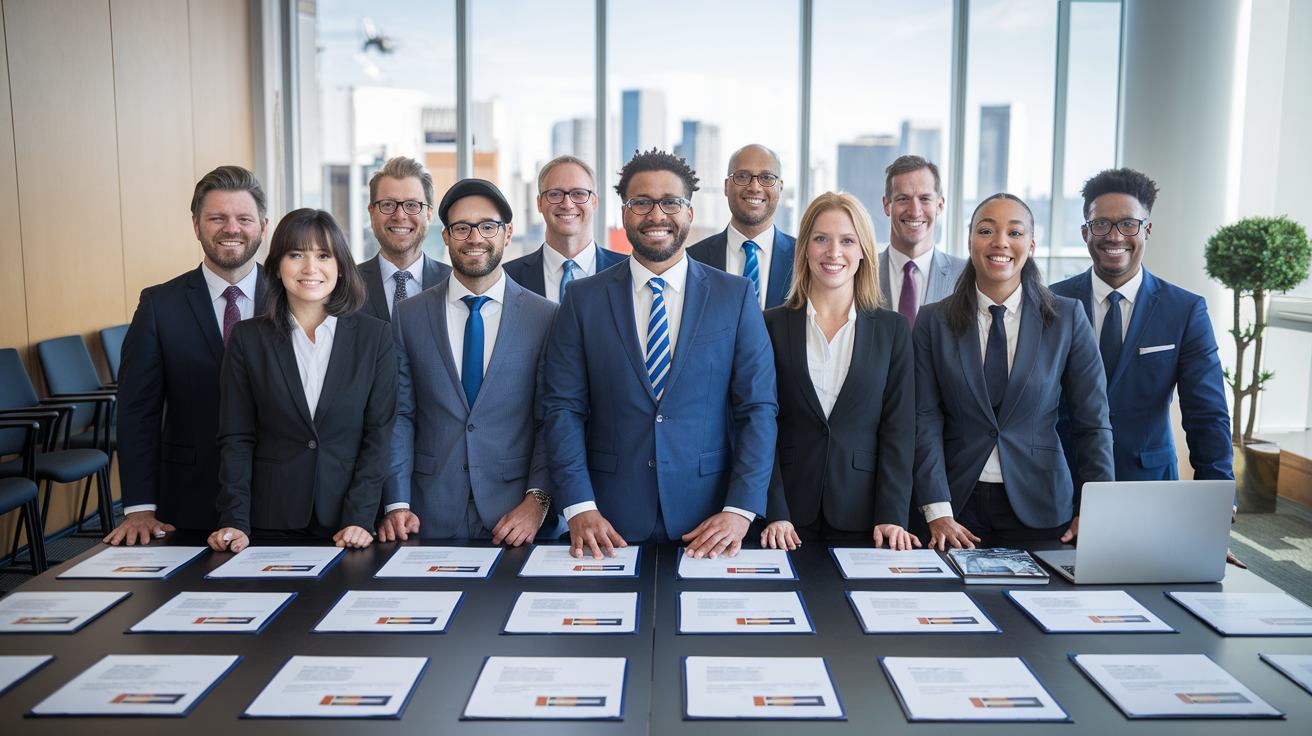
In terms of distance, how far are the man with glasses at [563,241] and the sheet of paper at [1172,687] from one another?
8.89ft

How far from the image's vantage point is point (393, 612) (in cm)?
183

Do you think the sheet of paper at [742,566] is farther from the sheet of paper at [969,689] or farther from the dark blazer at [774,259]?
the dark blazer at [774,259]

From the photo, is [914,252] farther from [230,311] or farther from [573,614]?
[230,311]

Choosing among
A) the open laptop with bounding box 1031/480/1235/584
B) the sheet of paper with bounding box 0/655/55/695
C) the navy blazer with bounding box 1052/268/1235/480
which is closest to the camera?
the sheet of paper with bounding box 0/655/55/695

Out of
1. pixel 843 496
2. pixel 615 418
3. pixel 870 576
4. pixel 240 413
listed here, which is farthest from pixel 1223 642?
pixel 240 413

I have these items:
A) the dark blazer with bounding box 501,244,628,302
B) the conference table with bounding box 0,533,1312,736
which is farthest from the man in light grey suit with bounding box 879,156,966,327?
the conference table with bounding box 0,533,1312,736

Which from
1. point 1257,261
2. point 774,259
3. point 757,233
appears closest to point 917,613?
point 774,259

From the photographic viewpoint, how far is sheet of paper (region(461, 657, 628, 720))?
1.43 meters

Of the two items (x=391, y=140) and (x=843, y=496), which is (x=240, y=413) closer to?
(x=843, y=496)

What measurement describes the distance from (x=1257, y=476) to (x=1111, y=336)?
345 centimetres

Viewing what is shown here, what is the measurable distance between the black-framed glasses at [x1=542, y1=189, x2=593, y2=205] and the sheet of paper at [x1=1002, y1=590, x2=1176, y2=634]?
2638mm

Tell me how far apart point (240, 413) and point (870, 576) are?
185 centimetres

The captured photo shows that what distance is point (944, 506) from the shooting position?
247 cm

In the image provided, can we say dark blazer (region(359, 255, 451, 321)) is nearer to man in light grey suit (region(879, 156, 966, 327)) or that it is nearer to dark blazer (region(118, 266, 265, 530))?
dark blazer (region(118, 266, 265, 530))
